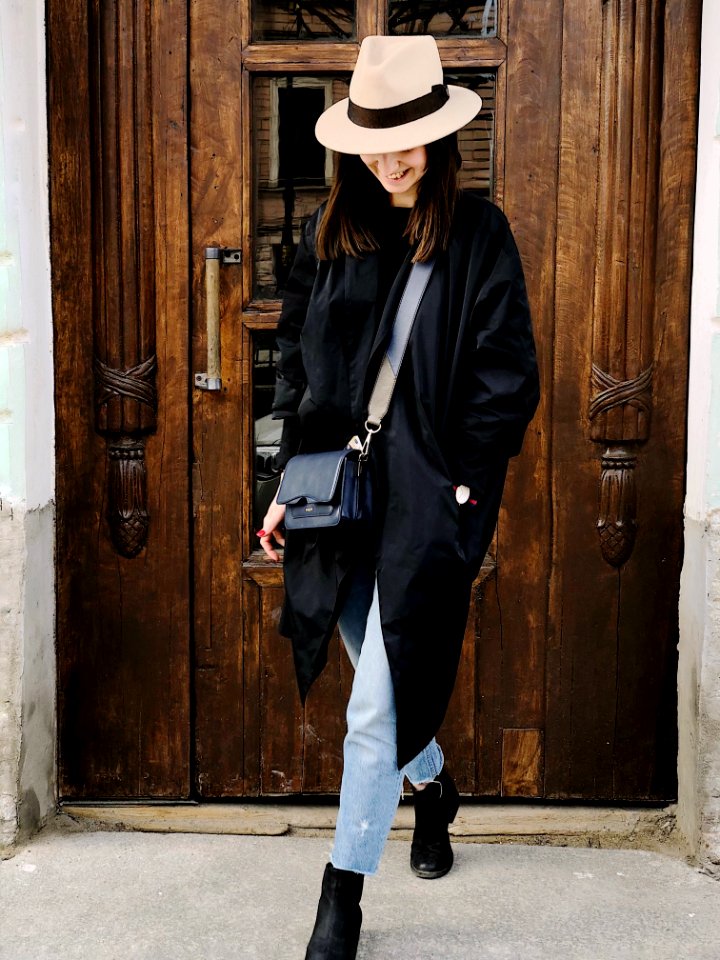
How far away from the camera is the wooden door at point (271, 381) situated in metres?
3.02

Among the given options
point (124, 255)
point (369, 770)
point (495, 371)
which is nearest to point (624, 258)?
point (495, 371)

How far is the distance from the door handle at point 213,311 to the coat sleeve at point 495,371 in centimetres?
95

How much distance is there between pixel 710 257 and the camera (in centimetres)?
288

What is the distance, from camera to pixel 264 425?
3180mm

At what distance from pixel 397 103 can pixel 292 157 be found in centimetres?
82

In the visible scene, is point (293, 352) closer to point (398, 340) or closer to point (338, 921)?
point (398, 340)

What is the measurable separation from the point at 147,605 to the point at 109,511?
278 mm

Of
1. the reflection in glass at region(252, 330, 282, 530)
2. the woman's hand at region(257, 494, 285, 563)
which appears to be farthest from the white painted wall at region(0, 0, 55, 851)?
the woman's hand at region(257, 494, 285, 563)

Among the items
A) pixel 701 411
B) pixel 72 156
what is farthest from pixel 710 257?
pixel 72 156

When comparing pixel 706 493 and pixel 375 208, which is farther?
pixel 706 493

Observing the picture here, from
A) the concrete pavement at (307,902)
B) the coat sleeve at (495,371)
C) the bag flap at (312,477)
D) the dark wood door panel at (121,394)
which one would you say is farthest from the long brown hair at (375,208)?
the concrete pavement at (307,902)

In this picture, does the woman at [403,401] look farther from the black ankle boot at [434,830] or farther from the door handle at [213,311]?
the door handle at [213,311]

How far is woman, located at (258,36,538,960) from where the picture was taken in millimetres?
2316

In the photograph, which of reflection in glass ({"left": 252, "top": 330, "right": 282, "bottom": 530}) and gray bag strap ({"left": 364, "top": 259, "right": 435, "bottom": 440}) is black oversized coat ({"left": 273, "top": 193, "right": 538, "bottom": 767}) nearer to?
gray bag strap ({"left": 364, "top": 259, "right": 435, "bottom": 440})
